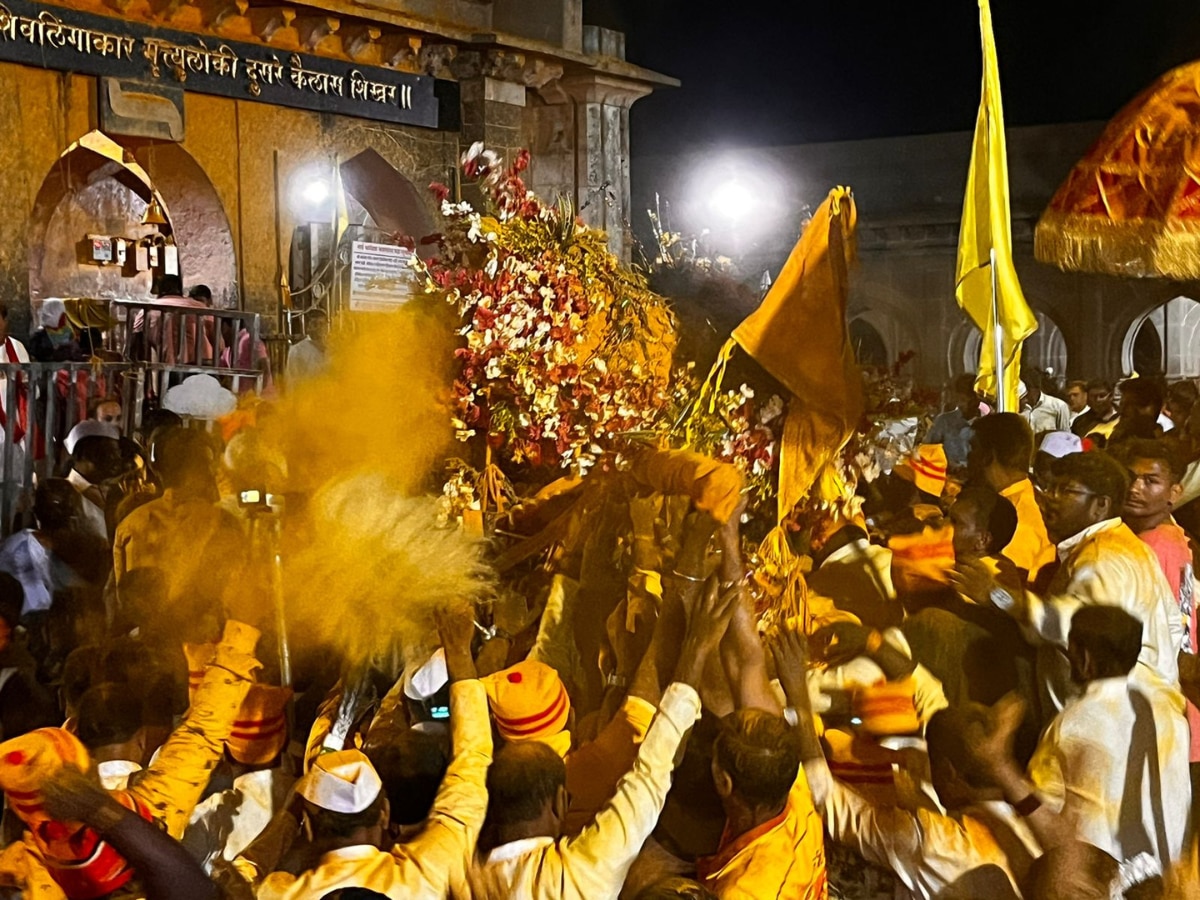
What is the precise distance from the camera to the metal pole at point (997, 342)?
20.7 ft

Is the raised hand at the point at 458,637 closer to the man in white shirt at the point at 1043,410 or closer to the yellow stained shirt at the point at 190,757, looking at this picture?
the yellow stained shirt at the point at 190,757

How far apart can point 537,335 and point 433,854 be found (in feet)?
5.16

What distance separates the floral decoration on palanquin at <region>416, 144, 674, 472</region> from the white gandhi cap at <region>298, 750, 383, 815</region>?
1.27 m

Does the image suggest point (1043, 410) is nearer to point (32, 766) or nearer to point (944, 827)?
point (944, 827)

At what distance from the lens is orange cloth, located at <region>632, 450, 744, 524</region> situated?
4.50 metres

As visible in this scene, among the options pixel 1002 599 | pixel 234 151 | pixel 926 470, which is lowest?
pixel 1002 599

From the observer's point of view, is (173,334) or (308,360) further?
(173,334)

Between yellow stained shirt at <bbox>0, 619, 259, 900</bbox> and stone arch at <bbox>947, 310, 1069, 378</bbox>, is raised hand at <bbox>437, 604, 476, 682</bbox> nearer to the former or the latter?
yellow stained shirt at <bbox>0, 619, 259, 900</bbox>

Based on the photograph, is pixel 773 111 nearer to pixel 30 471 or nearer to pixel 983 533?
pixel 30 471

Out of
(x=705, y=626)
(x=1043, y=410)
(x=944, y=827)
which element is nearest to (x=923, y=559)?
(x=705, y=626)

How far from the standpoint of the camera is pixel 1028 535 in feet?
17.0

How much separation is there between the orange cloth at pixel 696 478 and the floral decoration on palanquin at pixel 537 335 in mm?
146

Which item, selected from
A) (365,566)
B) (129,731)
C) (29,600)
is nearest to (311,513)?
(365,566)

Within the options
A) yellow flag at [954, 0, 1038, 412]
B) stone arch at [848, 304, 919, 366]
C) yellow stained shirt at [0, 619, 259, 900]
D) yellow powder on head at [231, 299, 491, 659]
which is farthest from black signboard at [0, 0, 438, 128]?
yellow stained shirt at [0, 619, 259, 900]
